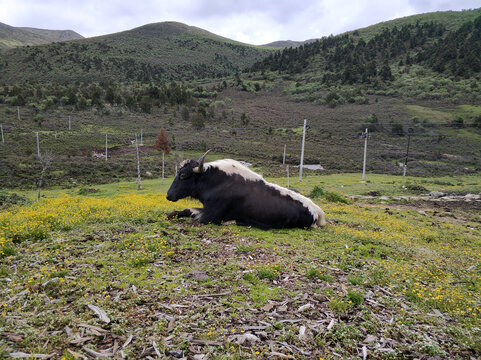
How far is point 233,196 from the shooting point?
997cm

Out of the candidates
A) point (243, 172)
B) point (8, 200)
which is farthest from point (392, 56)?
point (8, 200)

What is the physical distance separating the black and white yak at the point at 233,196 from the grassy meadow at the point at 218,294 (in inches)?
35.7

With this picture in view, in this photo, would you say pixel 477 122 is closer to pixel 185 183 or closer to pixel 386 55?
pixel 386 55

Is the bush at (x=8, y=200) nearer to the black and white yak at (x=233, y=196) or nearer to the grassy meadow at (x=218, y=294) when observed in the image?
the grassy meadow at (x=218, y=294)

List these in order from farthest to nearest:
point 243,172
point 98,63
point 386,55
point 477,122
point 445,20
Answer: point 445,20 → point 386,55 → point 98,63 → point 477,122 → point 243,172

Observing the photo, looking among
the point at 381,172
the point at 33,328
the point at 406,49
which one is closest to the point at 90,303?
the point at 33,328

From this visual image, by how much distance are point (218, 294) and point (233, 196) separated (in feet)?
16.4

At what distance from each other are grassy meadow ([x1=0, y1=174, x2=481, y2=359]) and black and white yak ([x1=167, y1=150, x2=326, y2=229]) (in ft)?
2.97

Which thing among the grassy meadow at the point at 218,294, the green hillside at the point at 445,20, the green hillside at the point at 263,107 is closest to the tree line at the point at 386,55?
the green hillside at the point at 263,107

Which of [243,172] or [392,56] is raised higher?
[392,56]

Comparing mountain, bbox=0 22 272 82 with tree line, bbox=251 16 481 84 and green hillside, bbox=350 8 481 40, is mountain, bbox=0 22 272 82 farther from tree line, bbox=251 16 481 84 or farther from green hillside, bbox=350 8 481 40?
green hillside, bbox=350 8 481 40

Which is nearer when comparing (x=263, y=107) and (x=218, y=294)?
(x=218, y=294)

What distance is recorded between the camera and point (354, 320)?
16.0 feet

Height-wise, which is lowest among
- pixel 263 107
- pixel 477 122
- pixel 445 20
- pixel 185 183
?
pixel 185 183
